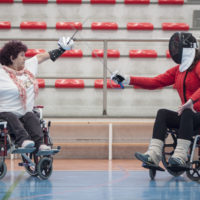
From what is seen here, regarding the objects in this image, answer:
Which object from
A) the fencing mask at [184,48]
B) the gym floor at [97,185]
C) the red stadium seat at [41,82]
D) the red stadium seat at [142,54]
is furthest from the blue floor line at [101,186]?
the red stadium seat at [142,54]

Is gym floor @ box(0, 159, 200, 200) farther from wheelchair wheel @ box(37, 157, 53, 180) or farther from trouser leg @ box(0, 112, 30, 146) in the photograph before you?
trouser leg @ box(0, 112, 30, 146)

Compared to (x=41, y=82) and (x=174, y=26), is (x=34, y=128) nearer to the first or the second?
(x=41, y=82)

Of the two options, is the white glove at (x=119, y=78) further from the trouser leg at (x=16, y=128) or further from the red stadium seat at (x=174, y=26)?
the red stadium seat at (x=174, y=26)

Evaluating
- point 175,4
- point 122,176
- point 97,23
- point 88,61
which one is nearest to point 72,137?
point 88,61

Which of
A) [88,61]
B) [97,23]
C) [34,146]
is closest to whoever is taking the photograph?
[34,146]

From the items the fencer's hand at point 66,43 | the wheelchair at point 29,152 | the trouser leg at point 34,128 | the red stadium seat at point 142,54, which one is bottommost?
the wheelchair at point 29,152

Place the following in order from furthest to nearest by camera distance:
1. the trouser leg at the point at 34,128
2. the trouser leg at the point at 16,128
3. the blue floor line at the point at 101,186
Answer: the trouser leg at the point at 34,128 < the trouser leg at the point at 16,128 < the blue floor line at the point at 101,186

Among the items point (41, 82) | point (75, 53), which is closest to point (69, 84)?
point (41, 82)

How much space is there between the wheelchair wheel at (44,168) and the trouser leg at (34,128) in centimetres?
10

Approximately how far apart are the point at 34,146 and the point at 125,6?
2.53 m

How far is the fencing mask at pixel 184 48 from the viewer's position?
267 cm

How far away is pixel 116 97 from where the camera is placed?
12.9 ft

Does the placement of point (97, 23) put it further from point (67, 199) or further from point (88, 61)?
point (67, 199)

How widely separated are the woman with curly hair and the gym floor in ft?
Answer: 0.77
